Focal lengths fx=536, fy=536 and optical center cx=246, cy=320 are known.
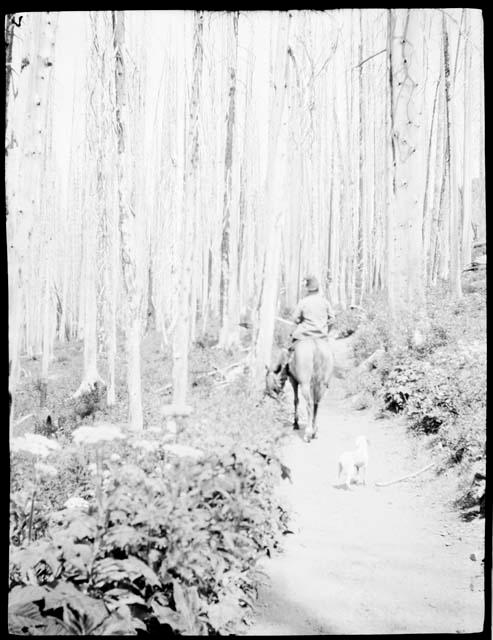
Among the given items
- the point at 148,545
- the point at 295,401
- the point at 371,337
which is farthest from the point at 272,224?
the point at 148,545

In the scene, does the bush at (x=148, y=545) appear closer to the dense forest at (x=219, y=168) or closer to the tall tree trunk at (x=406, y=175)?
the dense forest at (x=219, y=168)

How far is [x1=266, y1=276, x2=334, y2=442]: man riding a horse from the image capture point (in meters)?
2.27

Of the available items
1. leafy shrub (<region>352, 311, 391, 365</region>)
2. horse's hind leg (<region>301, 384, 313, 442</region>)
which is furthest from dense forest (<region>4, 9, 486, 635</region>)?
horse's hind leg (<region>301, 384, 313, 442</region>)

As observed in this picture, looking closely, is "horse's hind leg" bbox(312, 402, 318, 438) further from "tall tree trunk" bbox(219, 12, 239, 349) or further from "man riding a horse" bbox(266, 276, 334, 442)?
"tall tree trunk" bbox(219, 12, 239, 349)

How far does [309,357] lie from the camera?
2.31 m

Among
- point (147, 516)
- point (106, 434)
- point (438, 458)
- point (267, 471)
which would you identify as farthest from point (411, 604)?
point (106, 434)

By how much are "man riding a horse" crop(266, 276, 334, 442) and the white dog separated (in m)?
0.17

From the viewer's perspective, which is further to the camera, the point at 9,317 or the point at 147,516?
the point at 9,317

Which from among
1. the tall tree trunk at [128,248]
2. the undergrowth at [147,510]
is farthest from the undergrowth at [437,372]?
the tall tree trunk at [128,248]

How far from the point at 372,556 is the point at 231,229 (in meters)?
1.47

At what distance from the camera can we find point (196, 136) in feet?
7.33

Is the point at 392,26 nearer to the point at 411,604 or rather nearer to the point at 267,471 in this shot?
the point at 267,471

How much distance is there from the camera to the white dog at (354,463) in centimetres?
224

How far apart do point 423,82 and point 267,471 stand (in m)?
1.76
